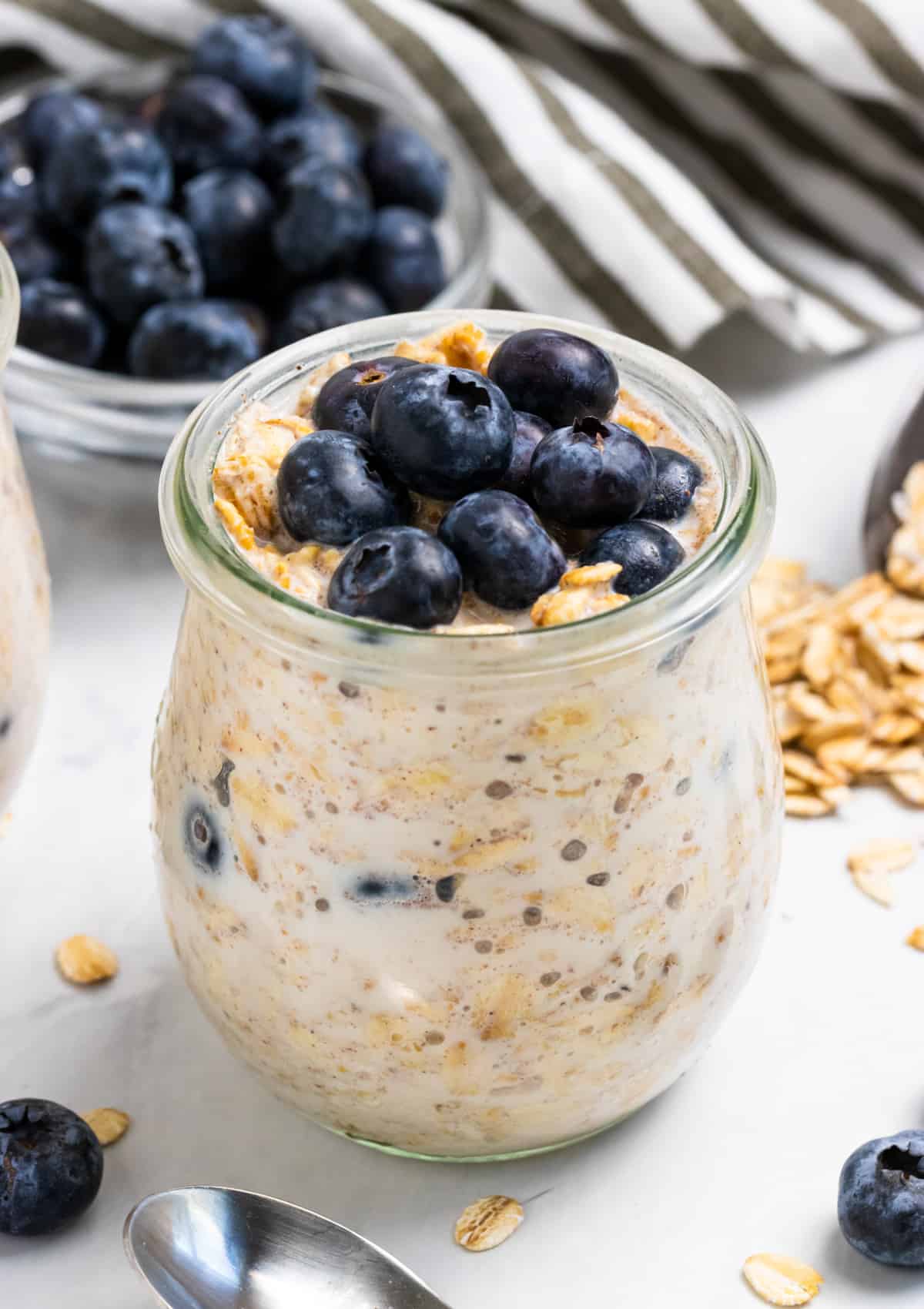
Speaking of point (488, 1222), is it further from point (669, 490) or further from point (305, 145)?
point (305, 145)

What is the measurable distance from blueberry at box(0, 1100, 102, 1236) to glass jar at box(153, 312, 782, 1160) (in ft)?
0.38

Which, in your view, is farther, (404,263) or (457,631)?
(404,263)

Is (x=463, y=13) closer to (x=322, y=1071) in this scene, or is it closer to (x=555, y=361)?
(x=555, y=361)

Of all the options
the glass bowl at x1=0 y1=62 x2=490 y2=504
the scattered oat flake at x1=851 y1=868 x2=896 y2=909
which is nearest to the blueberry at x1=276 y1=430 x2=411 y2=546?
the scattered oat flake at x1=851 y1=868 x2=896 y2=909

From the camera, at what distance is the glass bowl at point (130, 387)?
155cm

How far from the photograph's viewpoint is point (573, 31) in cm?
191

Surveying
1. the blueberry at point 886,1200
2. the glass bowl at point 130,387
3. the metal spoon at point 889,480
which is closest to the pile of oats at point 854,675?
the metal spoon at point 889,480

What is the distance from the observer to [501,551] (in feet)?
2.61

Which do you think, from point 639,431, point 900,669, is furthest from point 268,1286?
point 900,669

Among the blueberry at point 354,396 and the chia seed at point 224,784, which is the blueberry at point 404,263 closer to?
the blueberry at point 354,396

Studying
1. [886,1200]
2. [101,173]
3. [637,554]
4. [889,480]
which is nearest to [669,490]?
[637,554]

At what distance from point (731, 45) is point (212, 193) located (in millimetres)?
618

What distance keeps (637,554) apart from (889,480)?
74 centimetres

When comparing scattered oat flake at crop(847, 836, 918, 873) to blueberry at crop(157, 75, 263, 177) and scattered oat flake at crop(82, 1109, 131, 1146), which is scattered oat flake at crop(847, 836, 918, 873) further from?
blueberry at crop(157, 75, 263, 177)
